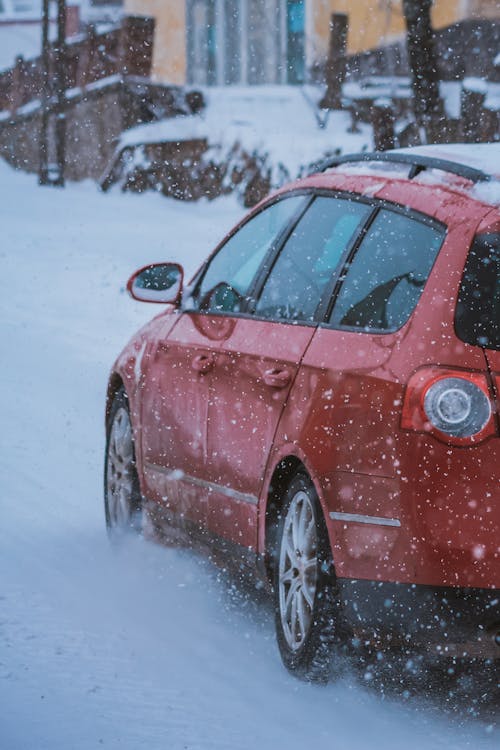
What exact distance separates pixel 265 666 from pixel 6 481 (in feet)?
11.9

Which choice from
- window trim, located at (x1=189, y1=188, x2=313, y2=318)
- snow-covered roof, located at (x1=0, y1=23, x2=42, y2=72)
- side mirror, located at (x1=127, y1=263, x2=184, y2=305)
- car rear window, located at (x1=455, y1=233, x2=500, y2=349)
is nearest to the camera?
car rear window, located at (x1=455, y1=233, x2=500, y2=349)

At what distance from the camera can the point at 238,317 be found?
6.38m

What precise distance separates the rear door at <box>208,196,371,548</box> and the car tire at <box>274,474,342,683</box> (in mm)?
257

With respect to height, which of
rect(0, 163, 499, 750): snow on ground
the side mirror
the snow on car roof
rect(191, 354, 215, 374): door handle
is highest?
the snow on car roof

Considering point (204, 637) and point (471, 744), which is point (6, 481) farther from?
point (471, 744)

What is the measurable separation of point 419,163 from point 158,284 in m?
1.79

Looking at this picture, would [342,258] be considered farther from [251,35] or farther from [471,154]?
[251,35]

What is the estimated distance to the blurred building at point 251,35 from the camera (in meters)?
37.6

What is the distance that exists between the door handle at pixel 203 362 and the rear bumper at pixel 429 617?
154cm

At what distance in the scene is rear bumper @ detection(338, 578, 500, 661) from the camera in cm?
483

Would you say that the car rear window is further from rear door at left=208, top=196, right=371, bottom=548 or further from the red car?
rear door at left=208, top=196, right=371, bottom=548

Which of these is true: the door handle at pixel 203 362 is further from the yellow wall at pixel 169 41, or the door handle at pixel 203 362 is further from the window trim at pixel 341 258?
the yellow wall at pixel 169 41

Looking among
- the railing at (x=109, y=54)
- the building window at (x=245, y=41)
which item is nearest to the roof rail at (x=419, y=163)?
the railing at (x=109, y=54)

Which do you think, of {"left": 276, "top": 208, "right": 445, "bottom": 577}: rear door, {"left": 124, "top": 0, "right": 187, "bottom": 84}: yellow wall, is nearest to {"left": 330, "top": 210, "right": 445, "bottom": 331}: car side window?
{"left": 276, "top": 208, "right": 445, "bottom": 577}: rear door
